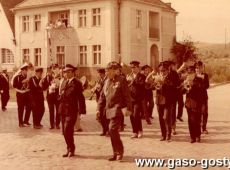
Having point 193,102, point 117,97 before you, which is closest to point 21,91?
point 193,102

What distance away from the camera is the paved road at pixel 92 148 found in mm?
9320

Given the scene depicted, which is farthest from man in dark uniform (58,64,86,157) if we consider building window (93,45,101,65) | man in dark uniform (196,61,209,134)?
building window (93,45,101,65)

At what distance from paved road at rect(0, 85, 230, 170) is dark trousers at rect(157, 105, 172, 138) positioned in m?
0.27

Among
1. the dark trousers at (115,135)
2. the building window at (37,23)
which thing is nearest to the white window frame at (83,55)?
the building window at (37,23)

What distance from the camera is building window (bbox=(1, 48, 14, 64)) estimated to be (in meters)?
48.8

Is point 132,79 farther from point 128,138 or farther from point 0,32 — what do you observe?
point 0,32

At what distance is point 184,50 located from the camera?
151 feet

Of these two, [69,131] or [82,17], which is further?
[82,17]

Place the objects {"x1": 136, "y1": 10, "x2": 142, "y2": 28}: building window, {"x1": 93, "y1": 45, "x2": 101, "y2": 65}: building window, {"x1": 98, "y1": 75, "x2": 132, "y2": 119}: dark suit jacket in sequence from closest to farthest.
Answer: {"x1": 98, "y1": 75, "x2": 132, "y2": 119}: dark suit jacket
{"x1": 93, "y1": 45, "x2": 101, "y2": 65}: building window
{"x1": 136, "y1": 10, "x2": 142, "y2": 28}: building window

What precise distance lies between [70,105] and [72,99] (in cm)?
15

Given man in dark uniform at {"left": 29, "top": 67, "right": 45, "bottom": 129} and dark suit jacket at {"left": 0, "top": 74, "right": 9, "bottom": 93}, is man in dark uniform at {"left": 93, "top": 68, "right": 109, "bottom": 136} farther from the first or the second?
dark suit jacket at {"left": 0, "top": 74, "right": 9, "bottom": 93}

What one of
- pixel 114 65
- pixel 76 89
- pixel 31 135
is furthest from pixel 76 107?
pixel 31 135

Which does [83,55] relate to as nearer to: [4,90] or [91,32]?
[91,32]

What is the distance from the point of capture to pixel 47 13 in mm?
44438
